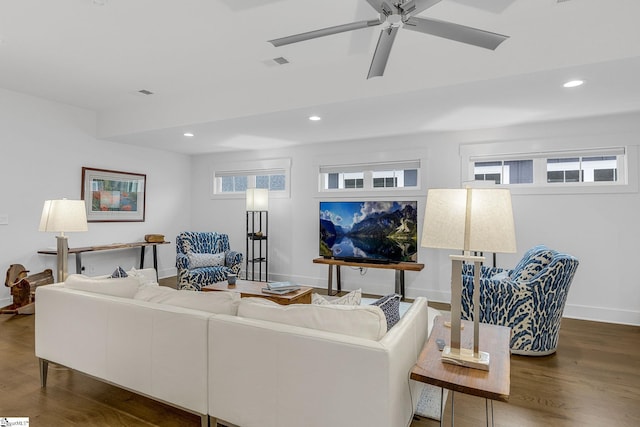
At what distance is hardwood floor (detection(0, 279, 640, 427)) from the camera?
211 centimetres

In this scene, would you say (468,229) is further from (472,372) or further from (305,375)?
(305,375)

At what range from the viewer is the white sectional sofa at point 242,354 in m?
1.51

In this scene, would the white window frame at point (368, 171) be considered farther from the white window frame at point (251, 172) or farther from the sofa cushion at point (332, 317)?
the sofa cushion at point (332, 317)

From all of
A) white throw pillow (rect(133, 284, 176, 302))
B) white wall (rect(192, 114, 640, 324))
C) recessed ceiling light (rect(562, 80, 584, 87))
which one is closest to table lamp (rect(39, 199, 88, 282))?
white throw pillow (rect(133, 284, 176, 302))

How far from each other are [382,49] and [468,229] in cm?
137

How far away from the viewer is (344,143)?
543 centimetres

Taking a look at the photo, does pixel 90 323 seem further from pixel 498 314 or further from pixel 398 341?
pixel 498 314

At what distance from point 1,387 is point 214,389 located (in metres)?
1.81

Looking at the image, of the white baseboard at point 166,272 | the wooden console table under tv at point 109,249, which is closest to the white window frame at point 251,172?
the wooden console table under tv at point 109,249

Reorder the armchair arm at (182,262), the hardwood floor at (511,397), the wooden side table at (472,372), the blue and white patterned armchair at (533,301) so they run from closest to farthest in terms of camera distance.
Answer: the wooden side table at (472,372), the hardwood floor at (511,397), the blue and white patterned armchair at (533,301), the armchair arm at (182,262)

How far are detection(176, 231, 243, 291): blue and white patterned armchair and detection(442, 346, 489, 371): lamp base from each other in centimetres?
380

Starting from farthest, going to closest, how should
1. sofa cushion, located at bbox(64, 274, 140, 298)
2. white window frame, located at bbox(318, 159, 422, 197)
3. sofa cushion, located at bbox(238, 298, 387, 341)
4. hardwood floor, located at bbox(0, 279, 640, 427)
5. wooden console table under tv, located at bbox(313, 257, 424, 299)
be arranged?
white window frame, located at bbox(318, 159, 422, 197) < wooden console table under tv, located at bbox(313, 257, 424, 299) < sofa cushion, located at bbox(64, 274, 140, 298) < hardwood floor, located at bbox(0, 279, 640, 427) < sofa cushion, located at bbox(238, 298, 387, 341)

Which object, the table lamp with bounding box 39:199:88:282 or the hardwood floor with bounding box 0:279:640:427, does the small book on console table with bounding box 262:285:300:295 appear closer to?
the hardwood floor with bounding box 0:279:640:427

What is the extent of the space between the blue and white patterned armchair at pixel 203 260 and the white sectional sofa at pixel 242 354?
2377 millimetres
